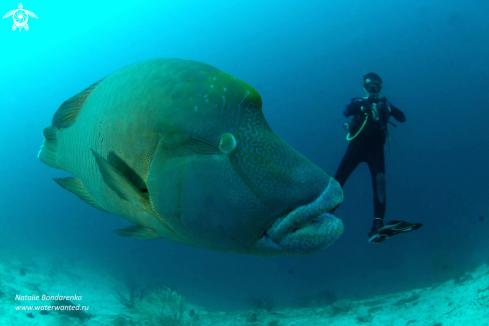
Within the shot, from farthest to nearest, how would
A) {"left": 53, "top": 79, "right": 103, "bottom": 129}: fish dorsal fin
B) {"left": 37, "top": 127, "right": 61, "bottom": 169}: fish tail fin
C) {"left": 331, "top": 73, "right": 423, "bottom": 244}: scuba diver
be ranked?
{"left": 331, "top": 73, "right": 423, "bottom": 244}: scuba diver, {"left": 37, "top": 127, "right": 61, "bottom": 169}: fish tail fin, {"left": 53, "top": 79, "right": 103, "bottom": 129}: fish dorsal fin

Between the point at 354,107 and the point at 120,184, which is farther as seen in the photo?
the point at 354,107

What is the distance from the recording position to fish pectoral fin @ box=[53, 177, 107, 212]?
169 cm

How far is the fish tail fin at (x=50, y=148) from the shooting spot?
179 cm

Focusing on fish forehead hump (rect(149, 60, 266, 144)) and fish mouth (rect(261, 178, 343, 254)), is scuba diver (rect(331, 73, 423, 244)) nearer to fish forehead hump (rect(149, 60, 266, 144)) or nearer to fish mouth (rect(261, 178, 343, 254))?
fish mouth (rect(261, 178, 343, 254))

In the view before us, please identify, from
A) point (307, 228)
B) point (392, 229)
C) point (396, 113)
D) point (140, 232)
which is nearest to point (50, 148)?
point (140, 232)

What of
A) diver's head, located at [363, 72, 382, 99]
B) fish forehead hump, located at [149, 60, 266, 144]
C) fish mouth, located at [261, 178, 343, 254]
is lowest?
fish mouth, located at [261, 178, 343, 254]

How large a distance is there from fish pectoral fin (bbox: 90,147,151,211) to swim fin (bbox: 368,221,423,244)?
4052 millimetres

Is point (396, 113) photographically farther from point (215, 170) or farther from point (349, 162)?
point (215, 170)

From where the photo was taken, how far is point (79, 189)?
1.74 metres

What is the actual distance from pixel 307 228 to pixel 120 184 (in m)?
0.70

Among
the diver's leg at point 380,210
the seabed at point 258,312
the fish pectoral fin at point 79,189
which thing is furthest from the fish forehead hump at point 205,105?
the seabed at point 258,312

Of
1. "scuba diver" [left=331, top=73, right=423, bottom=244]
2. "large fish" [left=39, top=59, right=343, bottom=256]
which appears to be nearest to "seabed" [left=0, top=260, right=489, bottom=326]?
"scuba diver" [left=331, top=73, right=423, bottom=244]

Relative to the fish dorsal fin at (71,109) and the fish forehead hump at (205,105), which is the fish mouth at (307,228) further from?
the fish dorsal fin at (71,109)

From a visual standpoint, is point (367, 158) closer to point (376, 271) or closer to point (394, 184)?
point (376, 271)
